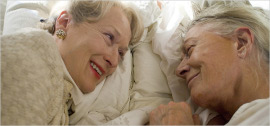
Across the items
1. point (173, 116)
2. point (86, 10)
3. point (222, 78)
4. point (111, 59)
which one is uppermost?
point (86, 10)

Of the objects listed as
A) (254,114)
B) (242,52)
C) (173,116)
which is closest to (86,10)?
(173,116)

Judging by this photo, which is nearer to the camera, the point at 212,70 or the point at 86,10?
the point at 212,70

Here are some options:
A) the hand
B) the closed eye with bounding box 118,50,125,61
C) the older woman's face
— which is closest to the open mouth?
the closed eye with bounding box 118,50,125,61

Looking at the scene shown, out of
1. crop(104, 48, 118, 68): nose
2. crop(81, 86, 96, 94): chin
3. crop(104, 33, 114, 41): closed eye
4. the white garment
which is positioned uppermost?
crop(104, 33, 114, 41): closed eye

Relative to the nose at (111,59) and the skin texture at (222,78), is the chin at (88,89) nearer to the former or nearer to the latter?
the nose at (111,59)

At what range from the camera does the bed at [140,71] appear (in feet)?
3.91

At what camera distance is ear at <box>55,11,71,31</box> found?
1252mm

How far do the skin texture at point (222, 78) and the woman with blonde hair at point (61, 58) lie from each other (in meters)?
0.39

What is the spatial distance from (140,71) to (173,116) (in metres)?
0.49

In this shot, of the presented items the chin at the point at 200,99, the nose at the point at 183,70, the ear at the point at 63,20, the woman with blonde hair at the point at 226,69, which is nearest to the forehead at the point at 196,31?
the woman with blonde hair at the point at 226,69

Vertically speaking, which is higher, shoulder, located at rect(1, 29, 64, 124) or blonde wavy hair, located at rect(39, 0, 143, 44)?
blonde wavy hair, located at rect(39, 0, 143, 44)

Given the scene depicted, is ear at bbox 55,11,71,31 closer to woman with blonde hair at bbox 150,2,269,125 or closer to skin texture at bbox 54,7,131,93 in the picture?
skin texture at bbox 54,7,131,93

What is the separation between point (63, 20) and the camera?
4.16 feet

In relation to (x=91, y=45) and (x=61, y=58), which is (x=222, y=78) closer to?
(x=91, y=45)
